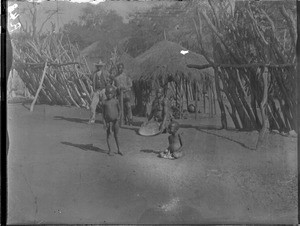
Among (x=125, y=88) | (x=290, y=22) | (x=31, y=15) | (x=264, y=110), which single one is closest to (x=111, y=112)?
(x=125, y=88)

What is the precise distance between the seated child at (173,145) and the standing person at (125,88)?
0.46 m

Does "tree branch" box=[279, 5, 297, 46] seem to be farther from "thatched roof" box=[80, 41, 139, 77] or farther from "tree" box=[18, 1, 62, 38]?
"tree" box=[18, 1, 62, 38]

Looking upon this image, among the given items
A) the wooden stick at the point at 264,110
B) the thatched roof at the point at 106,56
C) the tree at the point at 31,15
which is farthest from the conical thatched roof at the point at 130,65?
the wooden stick at the point at 264,110

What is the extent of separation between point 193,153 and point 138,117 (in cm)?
70

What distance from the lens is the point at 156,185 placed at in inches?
169

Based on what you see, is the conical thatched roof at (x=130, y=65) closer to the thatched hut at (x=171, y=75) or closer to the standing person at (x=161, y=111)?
the thatched hut at (x=171, y=75)

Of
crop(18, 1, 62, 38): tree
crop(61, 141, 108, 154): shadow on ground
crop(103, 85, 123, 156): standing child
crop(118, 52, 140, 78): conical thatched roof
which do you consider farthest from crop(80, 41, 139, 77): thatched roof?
crop(61, 141, 108, 154): shadow on ground

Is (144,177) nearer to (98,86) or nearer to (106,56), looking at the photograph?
(98,86)

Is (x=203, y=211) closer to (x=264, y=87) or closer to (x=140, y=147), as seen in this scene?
(x=140, y=147)

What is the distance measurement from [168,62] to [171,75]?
143mm

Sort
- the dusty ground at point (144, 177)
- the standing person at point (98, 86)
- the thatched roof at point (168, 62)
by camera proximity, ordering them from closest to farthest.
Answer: the dusty ground at point (144, 177), the thatched roof at point (168, 62), the standing person at point (98, 86)

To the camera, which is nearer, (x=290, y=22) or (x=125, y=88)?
(x=290, y=22)

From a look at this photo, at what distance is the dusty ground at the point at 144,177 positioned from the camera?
424 centimetres

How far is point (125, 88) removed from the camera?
4.44 m
